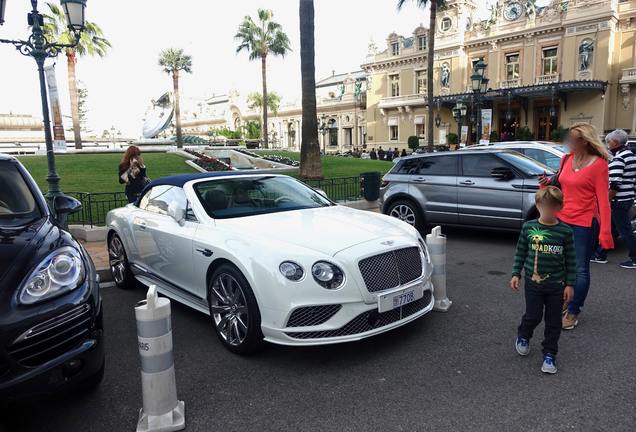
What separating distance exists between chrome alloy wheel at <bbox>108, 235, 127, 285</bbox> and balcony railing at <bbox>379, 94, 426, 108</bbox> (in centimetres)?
4678

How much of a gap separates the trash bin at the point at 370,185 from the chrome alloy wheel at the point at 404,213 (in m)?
2.76

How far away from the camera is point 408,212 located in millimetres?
9352

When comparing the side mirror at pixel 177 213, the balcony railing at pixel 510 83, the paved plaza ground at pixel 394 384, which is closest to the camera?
the paved plaza ground at pixel 394 384

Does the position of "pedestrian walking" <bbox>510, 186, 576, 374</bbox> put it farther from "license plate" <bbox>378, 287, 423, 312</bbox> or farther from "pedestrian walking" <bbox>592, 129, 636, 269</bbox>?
"pedestrian walking" <bbox>592, 129, 636, 269</bbox>

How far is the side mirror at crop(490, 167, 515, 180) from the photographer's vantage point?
7944 millimetres

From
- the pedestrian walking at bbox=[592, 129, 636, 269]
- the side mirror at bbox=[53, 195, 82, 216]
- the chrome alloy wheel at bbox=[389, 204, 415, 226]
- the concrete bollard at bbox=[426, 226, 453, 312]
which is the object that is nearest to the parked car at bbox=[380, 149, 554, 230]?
the chrome alloy wheel at bbox=[389, 204, 415, 226]

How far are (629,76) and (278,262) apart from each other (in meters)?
42.5

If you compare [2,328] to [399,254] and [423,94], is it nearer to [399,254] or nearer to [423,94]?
[399,254]

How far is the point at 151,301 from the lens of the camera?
280 centimetres

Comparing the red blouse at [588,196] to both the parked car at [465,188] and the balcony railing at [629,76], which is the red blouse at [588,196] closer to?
the parked car at [465,188]

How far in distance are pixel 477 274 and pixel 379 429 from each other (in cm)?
394

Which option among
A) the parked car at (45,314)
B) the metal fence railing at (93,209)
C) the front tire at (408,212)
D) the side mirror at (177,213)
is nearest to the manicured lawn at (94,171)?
the metal fence railing at (93,209)

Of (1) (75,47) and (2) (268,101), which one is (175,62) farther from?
(2) (268,101)

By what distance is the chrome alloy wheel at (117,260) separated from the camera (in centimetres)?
592
